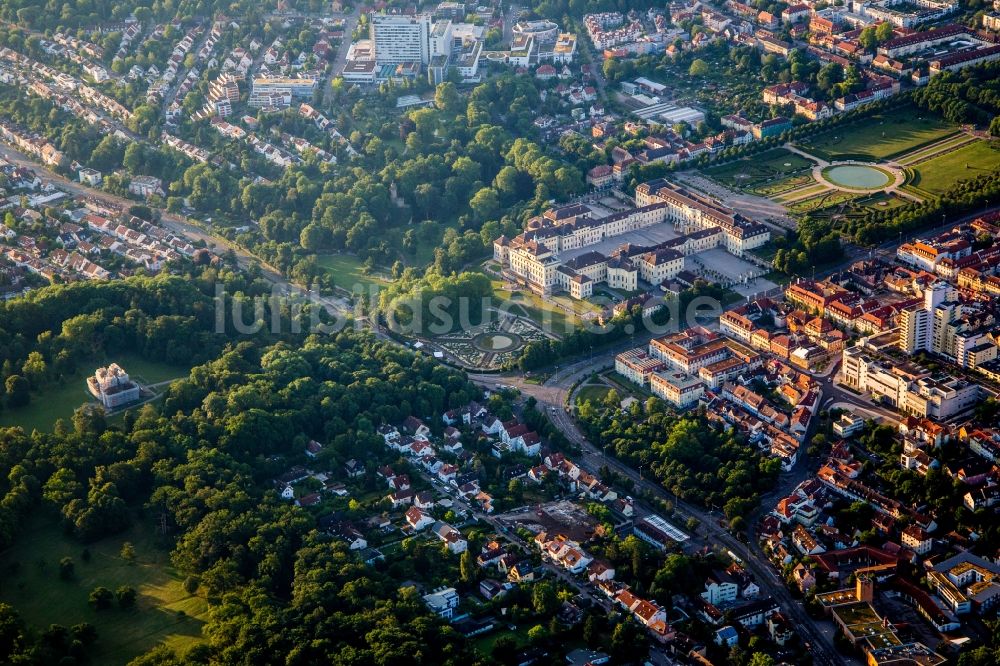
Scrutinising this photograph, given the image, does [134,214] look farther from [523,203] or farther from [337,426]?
[337,426]

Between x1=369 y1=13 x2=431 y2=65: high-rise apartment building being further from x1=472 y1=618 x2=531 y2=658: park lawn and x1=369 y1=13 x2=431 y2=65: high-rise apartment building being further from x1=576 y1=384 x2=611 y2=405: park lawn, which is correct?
x1=472 y1=618 x2=531 y2=658: park lawn

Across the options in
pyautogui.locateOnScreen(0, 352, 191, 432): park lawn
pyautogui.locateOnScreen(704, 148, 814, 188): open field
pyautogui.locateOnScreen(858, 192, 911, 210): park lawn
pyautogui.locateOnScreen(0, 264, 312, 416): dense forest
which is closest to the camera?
pyautogui.locateOnScreen(0, 352, 191, 432): park lawn

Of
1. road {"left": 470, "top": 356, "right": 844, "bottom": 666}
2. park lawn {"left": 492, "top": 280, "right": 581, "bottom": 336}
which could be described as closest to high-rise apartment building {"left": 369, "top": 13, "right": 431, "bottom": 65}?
park lawn {"left": 492, "top": 280, "right": 581, "bottom": 336}

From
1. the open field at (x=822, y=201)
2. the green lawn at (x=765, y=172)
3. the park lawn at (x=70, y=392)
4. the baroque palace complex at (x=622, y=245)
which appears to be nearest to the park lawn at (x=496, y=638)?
the park lawn at (x=70, y=392)

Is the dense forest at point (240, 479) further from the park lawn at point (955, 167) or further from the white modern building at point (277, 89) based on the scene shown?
the park lawn at point (955, 167)

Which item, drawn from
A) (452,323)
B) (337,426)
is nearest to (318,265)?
(452,323)

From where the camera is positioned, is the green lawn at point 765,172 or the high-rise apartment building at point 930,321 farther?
the green lawn at point 765,172
